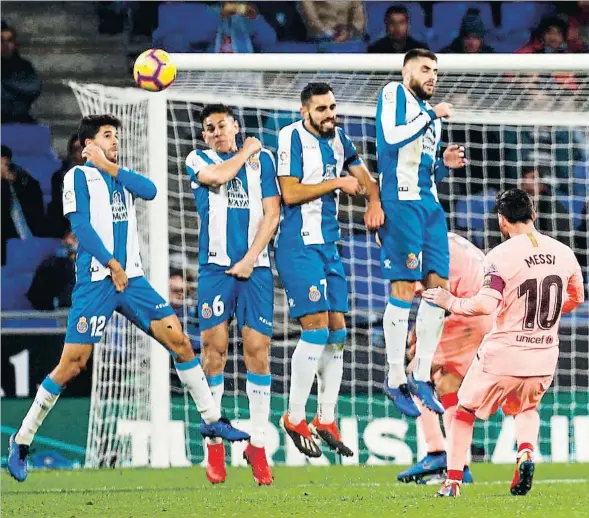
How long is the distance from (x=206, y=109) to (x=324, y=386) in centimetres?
181

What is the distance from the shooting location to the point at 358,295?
1081 centimetres

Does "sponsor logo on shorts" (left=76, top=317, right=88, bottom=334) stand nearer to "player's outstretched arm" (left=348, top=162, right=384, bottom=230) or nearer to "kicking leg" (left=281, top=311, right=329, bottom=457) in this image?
"kicking leg" (left=281, top=311, right=329, bottom=457)

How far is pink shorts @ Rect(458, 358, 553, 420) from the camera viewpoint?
6699mm

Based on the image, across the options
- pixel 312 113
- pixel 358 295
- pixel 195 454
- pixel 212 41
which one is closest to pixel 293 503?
pixel 312 113

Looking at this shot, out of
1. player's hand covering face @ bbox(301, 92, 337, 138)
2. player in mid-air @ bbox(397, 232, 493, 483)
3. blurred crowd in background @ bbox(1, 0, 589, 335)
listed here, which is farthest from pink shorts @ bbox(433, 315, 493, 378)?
blurred crowd in background @ bbox(1, 0, 589, 335)

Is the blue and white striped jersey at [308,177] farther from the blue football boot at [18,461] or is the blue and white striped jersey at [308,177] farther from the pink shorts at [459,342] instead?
the blue football boot at [18,461]

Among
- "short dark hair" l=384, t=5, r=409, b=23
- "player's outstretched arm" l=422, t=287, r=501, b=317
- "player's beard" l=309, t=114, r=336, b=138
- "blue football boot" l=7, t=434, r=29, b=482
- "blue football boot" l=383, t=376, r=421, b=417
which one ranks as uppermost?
"short dark hair" l=384, t=5, r=409, b=23

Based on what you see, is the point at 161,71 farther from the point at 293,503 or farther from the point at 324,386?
the point at 293,503

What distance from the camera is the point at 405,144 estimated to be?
291 inches

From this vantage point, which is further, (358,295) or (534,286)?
(358,295)

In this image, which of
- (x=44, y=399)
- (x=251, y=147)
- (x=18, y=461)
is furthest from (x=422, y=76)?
(x=18, y=461)

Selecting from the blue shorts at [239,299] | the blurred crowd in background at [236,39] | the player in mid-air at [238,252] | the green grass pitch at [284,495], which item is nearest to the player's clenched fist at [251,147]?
the player in mid-air at [238,252]

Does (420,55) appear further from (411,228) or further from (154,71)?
(154,71)

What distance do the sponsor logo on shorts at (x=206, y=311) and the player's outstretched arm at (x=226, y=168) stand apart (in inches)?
28.0
